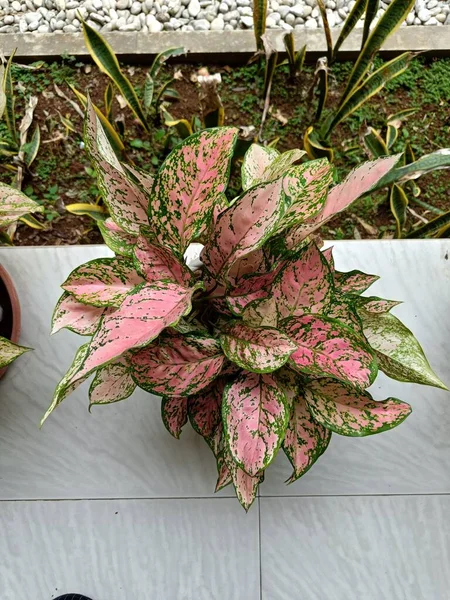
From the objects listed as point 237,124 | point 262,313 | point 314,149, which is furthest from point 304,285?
point 237,124

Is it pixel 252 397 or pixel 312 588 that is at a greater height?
pixel 252 397

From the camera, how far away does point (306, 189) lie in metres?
0.61

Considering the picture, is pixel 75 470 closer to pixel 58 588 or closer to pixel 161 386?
pixel 58 588

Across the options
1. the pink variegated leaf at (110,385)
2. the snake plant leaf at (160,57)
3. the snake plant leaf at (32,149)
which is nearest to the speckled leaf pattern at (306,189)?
the pink variegated leaf at (110,385)

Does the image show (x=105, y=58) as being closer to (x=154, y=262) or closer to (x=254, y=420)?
(x=154, y=262)

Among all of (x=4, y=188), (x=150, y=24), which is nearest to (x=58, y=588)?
(x=4, y=188)

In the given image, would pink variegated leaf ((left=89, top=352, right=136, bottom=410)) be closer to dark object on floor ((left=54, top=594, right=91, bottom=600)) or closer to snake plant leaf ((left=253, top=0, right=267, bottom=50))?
dark object on floor ((left=54, top=594, right=91, bottom=600))

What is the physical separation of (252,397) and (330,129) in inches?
34.3

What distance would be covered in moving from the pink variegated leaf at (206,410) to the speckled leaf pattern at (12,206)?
387mm

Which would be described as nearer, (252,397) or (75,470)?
(252,397)

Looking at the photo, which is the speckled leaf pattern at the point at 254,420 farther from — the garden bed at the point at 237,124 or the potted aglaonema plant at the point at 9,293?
the garden bed at the point at 237,124

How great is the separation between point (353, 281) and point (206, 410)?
0.29 meters

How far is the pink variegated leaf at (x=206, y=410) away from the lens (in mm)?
753

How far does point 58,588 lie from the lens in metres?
0.93
